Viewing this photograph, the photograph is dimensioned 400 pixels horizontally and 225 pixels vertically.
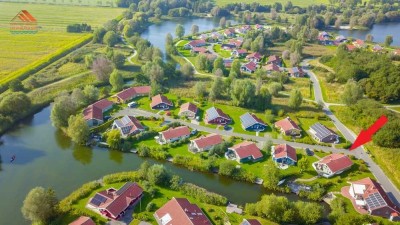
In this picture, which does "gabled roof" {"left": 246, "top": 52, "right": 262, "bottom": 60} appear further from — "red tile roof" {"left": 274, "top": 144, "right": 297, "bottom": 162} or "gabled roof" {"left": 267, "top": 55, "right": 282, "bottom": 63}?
"red tile roof" {"left": 274, "top": 144, "right": 297, "bottom": 162}

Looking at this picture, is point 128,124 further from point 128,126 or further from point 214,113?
point 214,113

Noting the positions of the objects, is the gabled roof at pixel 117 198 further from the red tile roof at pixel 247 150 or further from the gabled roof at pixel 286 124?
the gabled roof at pixel 286 124

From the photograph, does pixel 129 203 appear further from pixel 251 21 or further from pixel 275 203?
pixel 251 21

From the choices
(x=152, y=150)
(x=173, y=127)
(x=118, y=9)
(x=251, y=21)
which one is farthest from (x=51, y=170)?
(x=118, y=9)

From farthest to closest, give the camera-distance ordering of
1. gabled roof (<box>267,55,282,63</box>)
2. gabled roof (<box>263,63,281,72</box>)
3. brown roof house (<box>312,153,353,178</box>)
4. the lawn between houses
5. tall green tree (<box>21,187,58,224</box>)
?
1. gabled roof (<box>267,55,282,63</box>)
2. gabled roof (<box>263,63,281,72</box>)
3. brown roof house (<box>312,153,353,178</box>)
4. the lawn between houses
5. tall green tree (<box>21,187,58,224</box>)

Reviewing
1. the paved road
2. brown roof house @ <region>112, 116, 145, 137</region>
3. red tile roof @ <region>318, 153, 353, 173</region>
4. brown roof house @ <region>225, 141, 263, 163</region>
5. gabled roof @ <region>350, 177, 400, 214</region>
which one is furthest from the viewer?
brown roof house @ <region>112, 116, 145, 137</region>

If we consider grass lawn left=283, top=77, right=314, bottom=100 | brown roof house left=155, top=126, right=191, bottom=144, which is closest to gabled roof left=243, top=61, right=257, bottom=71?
grass lawn left=283, top=77, right=314, bottom=100

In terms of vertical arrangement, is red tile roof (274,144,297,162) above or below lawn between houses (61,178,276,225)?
above
